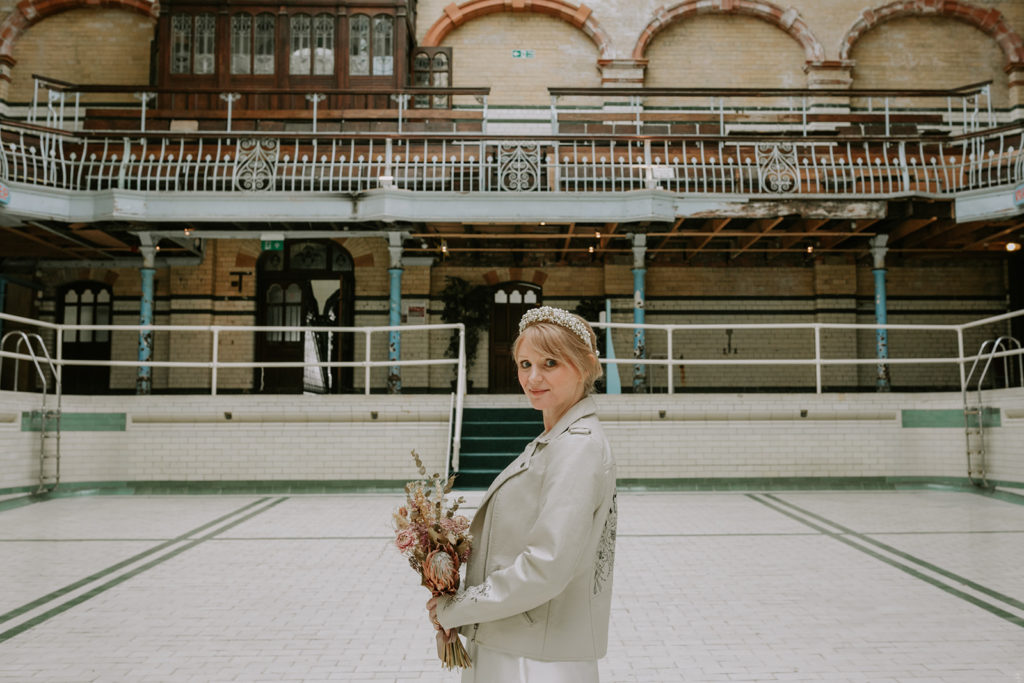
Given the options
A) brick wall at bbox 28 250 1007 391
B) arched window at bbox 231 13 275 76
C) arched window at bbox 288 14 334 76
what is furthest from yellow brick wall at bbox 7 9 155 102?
brick wall at bbox 28 250 1007 391

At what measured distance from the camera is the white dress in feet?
5.45

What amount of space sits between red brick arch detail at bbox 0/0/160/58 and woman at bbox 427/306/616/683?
57.8 ft

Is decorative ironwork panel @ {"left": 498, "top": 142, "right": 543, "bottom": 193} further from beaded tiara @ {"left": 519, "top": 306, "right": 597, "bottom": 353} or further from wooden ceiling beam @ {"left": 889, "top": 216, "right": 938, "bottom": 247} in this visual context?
beaded tiara @ {"left": 519, "top": 306, "right": 597, "bottom": 353}

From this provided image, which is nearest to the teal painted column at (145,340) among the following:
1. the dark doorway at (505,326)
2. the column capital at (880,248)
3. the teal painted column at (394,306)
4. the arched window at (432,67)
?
the teal painted column at (394,306)

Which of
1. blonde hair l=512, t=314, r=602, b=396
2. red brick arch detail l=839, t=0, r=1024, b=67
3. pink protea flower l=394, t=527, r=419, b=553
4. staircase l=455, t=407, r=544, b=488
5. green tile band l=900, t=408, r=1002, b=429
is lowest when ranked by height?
staircase l=455, t=407, r=544, b=488

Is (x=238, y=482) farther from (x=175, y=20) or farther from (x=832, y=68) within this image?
(x=832, y=68)

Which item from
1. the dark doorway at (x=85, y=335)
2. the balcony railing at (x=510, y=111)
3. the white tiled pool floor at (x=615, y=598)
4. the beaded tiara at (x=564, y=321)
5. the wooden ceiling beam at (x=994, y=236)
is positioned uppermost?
the balcony railing at (x=510, y=111)

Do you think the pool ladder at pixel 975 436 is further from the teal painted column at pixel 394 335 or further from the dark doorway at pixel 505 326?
the dark doorway at pixel 505 326

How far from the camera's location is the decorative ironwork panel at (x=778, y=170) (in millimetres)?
11523

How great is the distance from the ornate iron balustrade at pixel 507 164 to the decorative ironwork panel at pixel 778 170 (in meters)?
0.02

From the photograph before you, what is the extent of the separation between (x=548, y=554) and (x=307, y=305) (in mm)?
14272

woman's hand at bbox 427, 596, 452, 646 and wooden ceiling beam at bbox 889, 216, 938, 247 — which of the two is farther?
wooden ceiling beam at bbox 889, 216, 938, 247

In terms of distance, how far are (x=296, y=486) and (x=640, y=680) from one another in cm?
676

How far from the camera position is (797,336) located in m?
15.1
